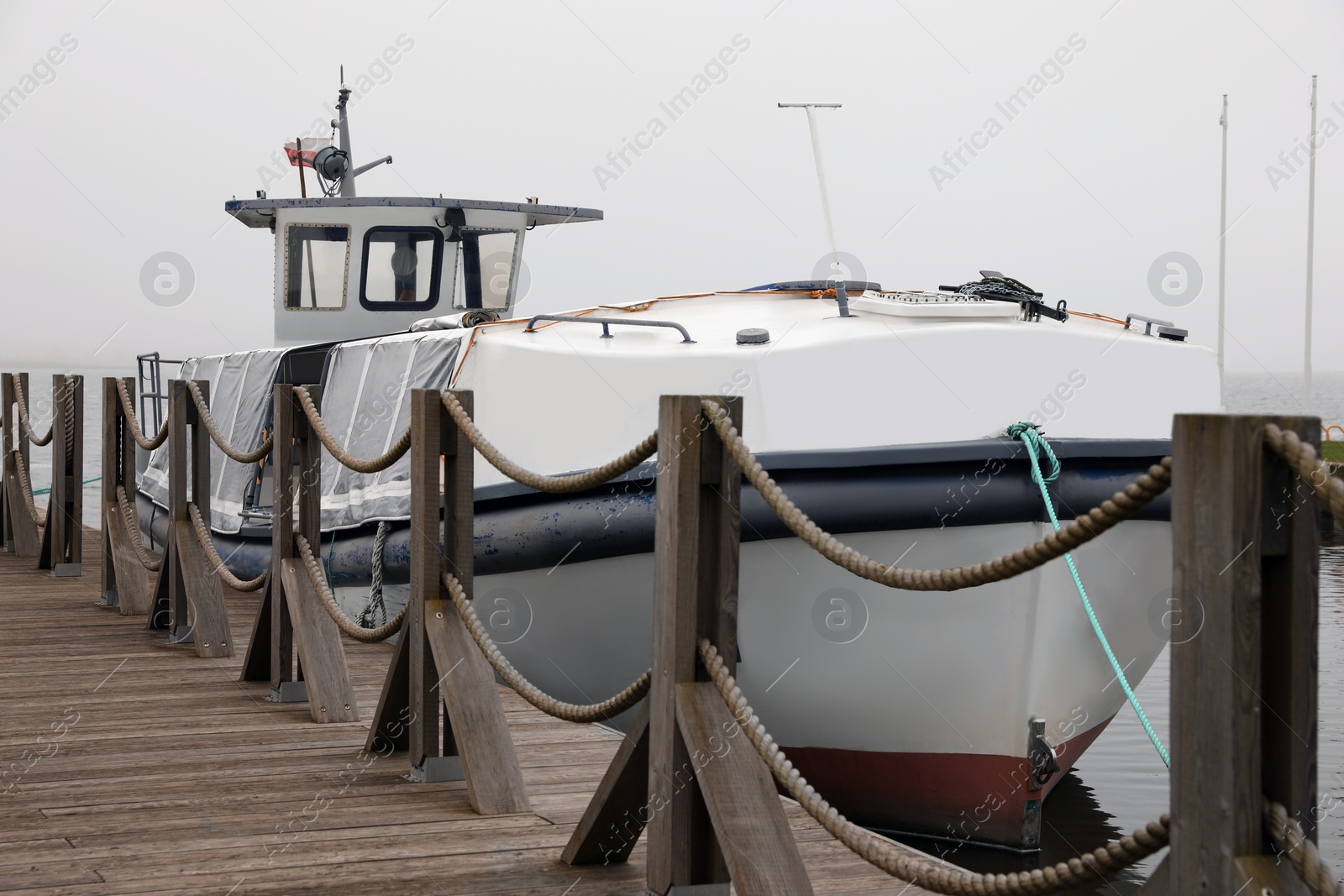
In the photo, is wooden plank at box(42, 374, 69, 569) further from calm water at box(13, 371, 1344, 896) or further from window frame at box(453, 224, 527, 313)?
calm water at box(13, 371, 1344, 896)

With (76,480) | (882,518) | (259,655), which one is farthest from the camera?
(76,480)

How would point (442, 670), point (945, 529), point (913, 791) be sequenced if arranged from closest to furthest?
1. point (442, 670)
2. point (945, 529)
3. point (913, 791)

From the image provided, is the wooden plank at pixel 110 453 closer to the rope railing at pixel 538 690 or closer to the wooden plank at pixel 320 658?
the wooden plank at pixel 320 658

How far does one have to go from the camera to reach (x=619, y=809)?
10.2 feet

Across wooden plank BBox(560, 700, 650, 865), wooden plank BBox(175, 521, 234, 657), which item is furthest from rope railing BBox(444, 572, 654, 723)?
wooden plank BBox(175, 521, 234, 657)

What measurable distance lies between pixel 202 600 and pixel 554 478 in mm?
3480

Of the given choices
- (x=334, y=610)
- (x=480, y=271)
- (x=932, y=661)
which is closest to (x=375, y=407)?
(x=334, y=610)

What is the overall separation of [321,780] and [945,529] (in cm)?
232

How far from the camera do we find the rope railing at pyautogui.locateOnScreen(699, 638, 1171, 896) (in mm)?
1771

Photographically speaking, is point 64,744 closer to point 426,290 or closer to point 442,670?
point 442,670

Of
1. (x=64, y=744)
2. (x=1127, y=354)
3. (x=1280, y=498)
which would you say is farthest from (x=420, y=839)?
(x=1127, y=354)

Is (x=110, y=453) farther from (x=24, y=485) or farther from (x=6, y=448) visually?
(x=6, y=448)

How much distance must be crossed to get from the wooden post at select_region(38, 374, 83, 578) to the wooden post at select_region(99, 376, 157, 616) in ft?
3.14

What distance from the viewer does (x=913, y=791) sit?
5.15 meters
